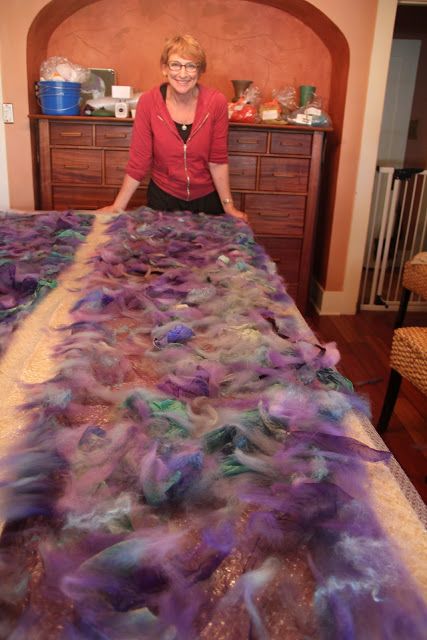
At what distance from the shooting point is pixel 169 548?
527mm

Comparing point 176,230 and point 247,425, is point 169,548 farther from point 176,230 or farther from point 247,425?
point 176,230

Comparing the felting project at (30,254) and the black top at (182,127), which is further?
the black top at (182,127)

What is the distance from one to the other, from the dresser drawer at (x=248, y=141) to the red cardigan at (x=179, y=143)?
3.17 feet

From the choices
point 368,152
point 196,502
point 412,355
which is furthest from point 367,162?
point 196,502

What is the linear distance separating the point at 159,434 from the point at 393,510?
0.29 meters

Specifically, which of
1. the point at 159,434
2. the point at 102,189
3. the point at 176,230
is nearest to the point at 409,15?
the point at 102,189

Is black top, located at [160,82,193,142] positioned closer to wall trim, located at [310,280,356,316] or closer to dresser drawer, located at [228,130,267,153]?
dresser drawer, located at [228,130,267,153]

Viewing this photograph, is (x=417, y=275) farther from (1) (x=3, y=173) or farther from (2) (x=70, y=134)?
(1) (x=3, y=173)

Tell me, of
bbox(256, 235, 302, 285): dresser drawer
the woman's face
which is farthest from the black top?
bbox(256, 235, 302, 285): dresser drawer

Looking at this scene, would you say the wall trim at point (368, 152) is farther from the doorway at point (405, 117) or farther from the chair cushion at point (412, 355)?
the chair cushion at point (412, 355)

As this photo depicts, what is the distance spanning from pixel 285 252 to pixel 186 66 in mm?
1836

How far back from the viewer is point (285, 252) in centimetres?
398

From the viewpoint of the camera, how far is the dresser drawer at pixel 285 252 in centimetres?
394

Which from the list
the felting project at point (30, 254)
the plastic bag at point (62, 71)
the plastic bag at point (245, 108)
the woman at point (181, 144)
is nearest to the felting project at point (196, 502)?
the felting project at point (30, 254)
